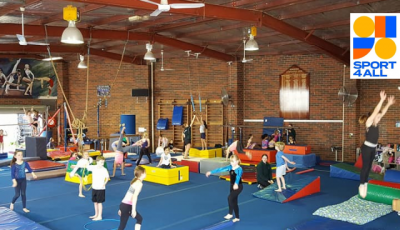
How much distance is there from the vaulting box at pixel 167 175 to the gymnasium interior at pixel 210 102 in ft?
0.14

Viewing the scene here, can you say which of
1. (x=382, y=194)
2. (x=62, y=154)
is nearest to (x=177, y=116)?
(x=62, y=154)

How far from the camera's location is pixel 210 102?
19.2 meters

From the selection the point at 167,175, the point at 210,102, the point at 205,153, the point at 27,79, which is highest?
the point at 27,79

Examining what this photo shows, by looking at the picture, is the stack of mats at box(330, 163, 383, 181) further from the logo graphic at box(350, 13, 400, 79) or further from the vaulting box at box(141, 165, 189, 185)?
the logo graphic at box(350, 13, 400, 79)

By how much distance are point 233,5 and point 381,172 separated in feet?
25.2

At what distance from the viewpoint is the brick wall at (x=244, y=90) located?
16.5 meters

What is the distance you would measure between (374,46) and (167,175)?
844cm

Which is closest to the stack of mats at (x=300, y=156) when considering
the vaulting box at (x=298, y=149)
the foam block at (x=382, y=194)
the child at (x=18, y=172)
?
the vaulting box at (x=298, y=149)

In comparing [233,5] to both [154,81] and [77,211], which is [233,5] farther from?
[154,81]

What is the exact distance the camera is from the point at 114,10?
1116 centimetres

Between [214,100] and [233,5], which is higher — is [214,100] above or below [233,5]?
below

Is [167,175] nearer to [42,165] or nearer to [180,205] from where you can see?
[180,205]

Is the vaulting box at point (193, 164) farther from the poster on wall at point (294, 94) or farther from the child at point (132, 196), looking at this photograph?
the child at point (132, 196)

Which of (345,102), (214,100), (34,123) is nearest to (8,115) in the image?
(34,123)
